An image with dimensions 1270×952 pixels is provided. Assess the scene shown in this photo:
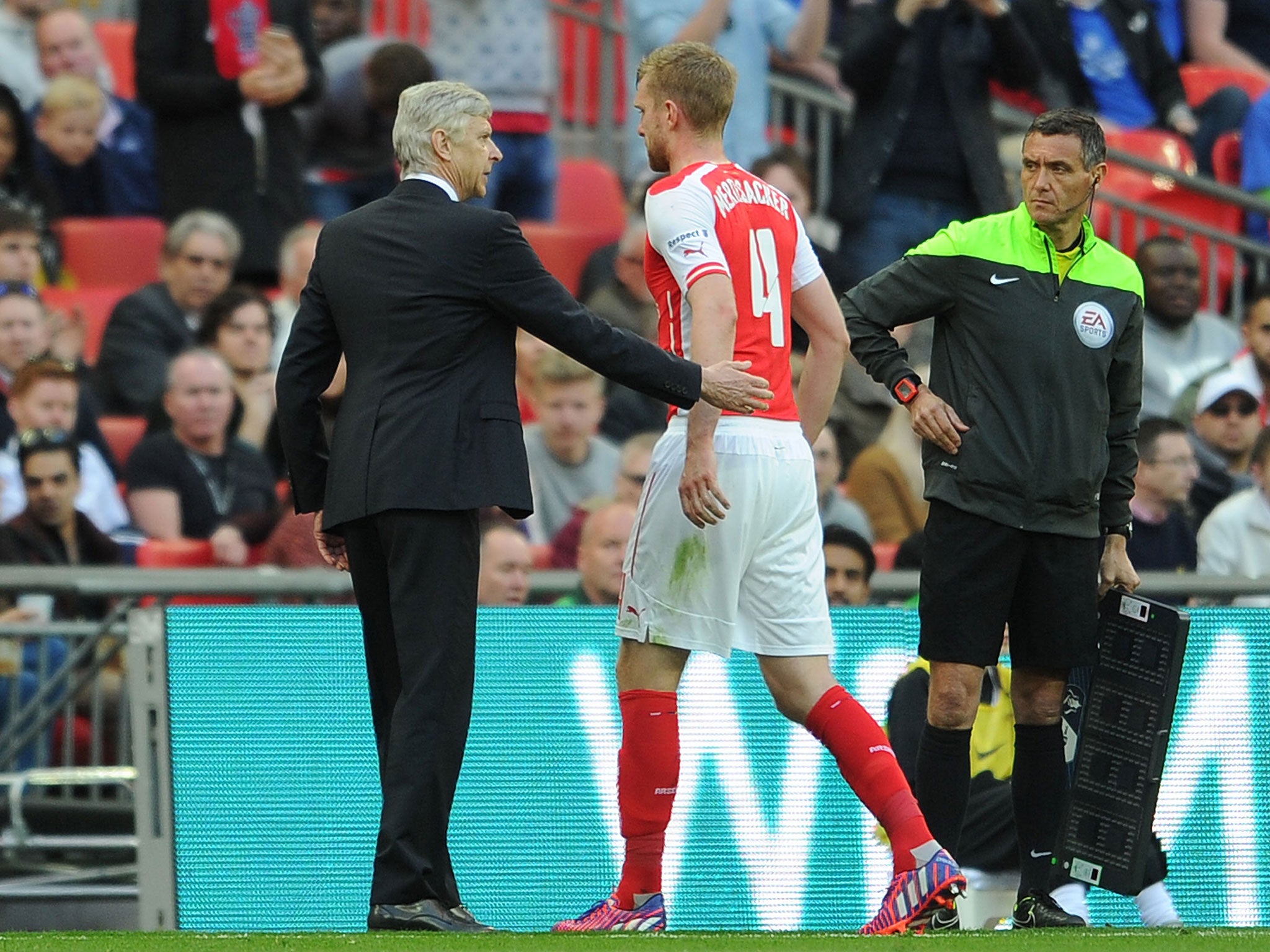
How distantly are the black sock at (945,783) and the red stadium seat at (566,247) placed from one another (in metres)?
5.88

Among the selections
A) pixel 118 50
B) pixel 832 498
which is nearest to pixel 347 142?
pixel 118 50

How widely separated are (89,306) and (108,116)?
1.01 m

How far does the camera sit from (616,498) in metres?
9.41

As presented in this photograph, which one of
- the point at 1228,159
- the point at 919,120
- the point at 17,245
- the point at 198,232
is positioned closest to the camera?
the point at 17,245

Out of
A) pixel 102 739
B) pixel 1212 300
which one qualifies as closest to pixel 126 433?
pixel 102 739

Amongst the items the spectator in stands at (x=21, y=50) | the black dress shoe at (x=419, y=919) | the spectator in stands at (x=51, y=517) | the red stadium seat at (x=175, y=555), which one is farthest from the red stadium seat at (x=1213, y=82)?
the black dress shoe at (x=419, y=919)

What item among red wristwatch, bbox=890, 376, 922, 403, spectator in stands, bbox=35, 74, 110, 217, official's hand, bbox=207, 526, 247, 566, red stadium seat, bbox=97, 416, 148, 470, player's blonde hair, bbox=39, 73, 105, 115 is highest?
player's blonde hair, bbox=39, 73, 105, 115

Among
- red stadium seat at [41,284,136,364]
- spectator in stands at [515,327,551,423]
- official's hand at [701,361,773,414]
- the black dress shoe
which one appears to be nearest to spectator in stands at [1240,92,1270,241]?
spectator in stands at [515,327,551,423]

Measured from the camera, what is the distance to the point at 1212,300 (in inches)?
512

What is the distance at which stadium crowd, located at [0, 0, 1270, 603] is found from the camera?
9469 mm

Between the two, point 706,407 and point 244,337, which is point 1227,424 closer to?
point 244,337

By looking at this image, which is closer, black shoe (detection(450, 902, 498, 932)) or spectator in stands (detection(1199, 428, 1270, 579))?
black shoe (detection(450, 902, 498, 932))

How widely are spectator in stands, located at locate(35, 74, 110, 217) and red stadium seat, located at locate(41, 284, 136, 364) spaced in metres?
0.47

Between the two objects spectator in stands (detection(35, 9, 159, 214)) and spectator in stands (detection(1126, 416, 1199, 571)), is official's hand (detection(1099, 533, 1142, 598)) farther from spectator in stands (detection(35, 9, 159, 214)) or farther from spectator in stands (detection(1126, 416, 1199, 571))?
spectator in stands (detection(35, 9, 159, 214))
